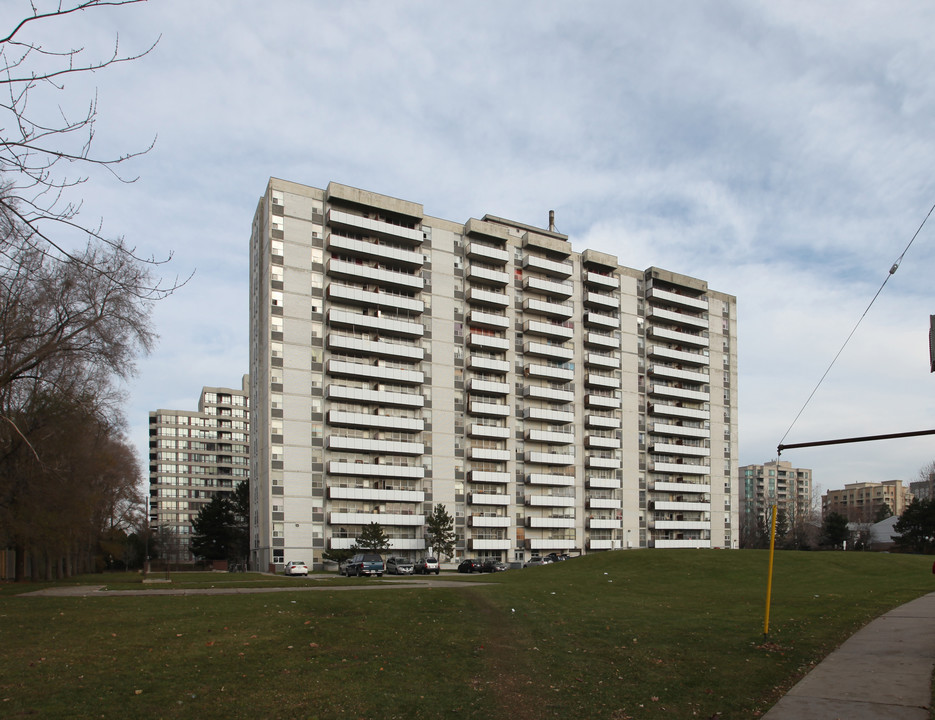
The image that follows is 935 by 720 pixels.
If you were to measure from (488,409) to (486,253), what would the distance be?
19.2 m

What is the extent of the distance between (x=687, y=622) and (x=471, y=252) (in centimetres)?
7057

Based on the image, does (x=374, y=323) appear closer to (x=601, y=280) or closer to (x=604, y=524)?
(x=601, y=280)

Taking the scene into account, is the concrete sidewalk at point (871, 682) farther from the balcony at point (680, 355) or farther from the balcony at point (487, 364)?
the balcony at point (680, 355)

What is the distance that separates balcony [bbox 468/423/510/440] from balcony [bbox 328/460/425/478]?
7.85 m

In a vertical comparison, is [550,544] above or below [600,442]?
below

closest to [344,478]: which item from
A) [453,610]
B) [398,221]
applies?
[398,221]

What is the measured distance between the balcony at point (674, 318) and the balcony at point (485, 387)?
96.3 ft

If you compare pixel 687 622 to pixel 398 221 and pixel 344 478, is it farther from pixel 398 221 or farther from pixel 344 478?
pixel 398 221

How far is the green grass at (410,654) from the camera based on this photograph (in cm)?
1098

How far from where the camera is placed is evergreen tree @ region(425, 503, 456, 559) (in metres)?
75.9

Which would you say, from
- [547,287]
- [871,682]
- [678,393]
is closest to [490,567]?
[547,287]

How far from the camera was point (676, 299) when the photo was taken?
344ft

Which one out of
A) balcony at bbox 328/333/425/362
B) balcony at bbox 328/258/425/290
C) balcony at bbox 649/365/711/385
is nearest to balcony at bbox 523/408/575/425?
balcony at bbox 328/333/425/362

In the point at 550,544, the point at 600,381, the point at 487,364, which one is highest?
the point at 487,364
